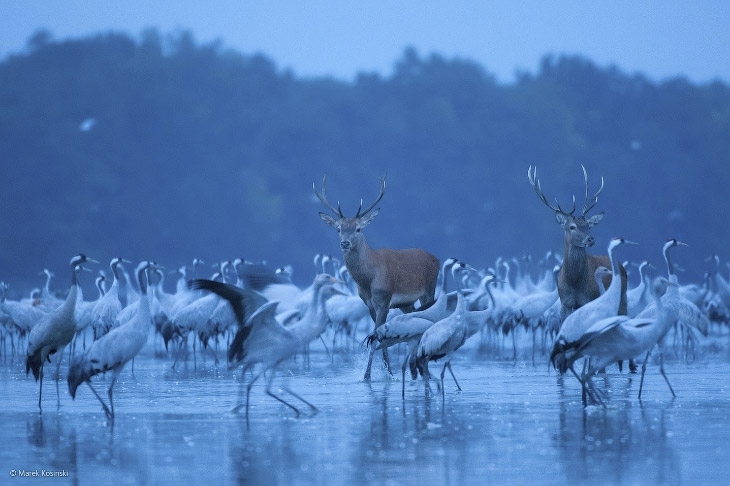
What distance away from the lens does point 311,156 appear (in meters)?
55.2

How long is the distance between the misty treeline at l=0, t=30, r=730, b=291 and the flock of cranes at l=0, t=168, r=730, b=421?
91.5 feet

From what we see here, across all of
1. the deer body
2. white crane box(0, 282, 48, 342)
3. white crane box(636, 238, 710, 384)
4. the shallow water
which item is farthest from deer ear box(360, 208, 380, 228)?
white crane box(0, 282, 48, 342)

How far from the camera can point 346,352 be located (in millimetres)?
20375

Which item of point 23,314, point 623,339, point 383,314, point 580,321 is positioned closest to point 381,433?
point 623,339

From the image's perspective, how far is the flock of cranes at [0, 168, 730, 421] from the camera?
1088 cm

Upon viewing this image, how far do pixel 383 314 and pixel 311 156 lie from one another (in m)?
40.0

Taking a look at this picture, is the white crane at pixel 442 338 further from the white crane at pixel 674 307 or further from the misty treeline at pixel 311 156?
the misty treeline at pixel 311 156

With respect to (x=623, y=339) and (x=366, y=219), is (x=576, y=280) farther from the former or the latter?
(x=623, y=339)

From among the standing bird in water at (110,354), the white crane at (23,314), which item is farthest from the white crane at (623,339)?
the white crane at (23,314)

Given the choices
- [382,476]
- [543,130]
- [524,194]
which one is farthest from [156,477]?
[543,130]

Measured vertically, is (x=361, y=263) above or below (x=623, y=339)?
above

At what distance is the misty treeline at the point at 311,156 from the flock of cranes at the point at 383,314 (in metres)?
27.9

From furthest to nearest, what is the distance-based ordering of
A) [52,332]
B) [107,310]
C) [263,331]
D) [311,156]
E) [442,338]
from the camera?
[311,156], [107,310], [442,338], [52,332], [263,331]

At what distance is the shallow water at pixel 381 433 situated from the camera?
799cm
